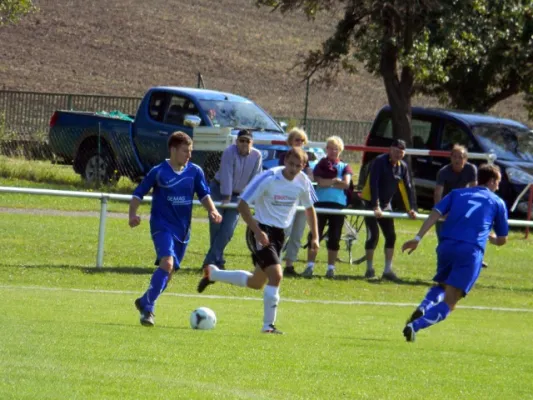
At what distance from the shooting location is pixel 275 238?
1148 cm

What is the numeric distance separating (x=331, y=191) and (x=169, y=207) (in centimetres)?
600

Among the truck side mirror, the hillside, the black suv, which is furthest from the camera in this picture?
the hillside

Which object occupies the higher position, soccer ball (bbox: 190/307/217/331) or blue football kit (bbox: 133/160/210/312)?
blue football kit (bbox: 133/160/210/312)

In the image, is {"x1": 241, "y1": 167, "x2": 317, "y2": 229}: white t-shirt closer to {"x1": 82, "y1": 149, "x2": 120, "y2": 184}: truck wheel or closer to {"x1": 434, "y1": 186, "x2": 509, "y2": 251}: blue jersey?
{"x1": 434, "y1": 186, "x2": 509, "y2": 251}: blue jersey

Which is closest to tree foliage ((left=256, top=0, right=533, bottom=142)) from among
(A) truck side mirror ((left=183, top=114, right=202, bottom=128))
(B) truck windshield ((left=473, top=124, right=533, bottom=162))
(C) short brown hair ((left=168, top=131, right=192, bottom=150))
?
(B) truck windshield ((left=473, top=124, right=533, bottom=162))

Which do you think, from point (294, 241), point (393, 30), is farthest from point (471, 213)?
point (393, 30)

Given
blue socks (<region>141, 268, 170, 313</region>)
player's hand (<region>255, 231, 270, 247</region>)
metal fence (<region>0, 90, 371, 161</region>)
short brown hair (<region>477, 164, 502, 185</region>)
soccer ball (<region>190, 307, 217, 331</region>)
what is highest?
short brown hair (<region>477, 164, 502, 185</region>)

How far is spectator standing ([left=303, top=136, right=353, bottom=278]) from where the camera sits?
17.1 metres

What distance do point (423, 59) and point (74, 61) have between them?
102 ft

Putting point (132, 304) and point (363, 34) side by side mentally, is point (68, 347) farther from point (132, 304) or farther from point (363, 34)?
point (363, 34)

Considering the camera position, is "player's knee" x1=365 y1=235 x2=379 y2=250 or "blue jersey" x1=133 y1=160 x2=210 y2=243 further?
"player's knee" x1=365 y1=235 x2=379 y2=250

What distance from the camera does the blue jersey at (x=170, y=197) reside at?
1162 cm

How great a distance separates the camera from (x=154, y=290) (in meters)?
11.4

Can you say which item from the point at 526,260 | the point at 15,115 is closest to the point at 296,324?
the point at 526,260
